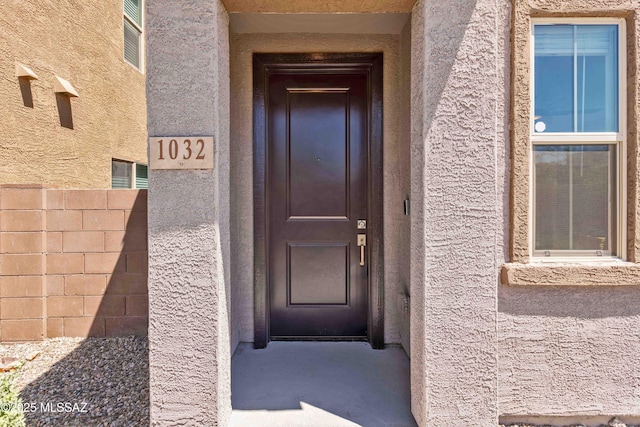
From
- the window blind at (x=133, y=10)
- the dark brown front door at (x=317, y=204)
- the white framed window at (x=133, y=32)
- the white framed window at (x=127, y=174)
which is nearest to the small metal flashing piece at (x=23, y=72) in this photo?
the white framed window at (x=127, y=174)

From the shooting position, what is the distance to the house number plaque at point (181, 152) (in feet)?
7.77

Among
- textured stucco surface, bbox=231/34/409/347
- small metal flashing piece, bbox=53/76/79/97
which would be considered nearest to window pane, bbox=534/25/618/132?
textured stucco surface, bbox=231/34/409/347

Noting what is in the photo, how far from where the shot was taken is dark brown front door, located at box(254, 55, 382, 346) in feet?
12.7

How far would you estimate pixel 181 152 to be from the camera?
2.37 m

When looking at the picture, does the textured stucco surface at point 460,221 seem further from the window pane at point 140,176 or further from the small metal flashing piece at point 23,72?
the window pane at point 140,176

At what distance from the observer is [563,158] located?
2.62 metres

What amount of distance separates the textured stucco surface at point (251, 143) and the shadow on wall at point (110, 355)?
1136 millimetres

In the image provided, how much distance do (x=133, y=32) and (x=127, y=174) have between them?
10.5ft

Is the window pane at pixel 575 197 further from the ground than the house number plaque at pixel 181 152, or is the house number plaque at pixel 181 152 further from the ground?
the house number plaque at pixel 181 152

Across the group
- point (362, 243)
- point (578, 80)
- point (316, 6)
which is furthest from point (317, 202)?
point (578, 80)

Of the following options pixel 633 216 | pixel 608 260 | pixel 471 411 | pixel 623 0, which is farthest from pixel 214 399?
pixel 623 0

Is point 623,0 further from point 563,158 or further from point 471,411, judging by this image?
point 471,411

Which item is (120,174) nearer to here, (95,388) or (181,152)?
(95,388)

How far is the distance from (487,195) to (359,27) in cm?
225
